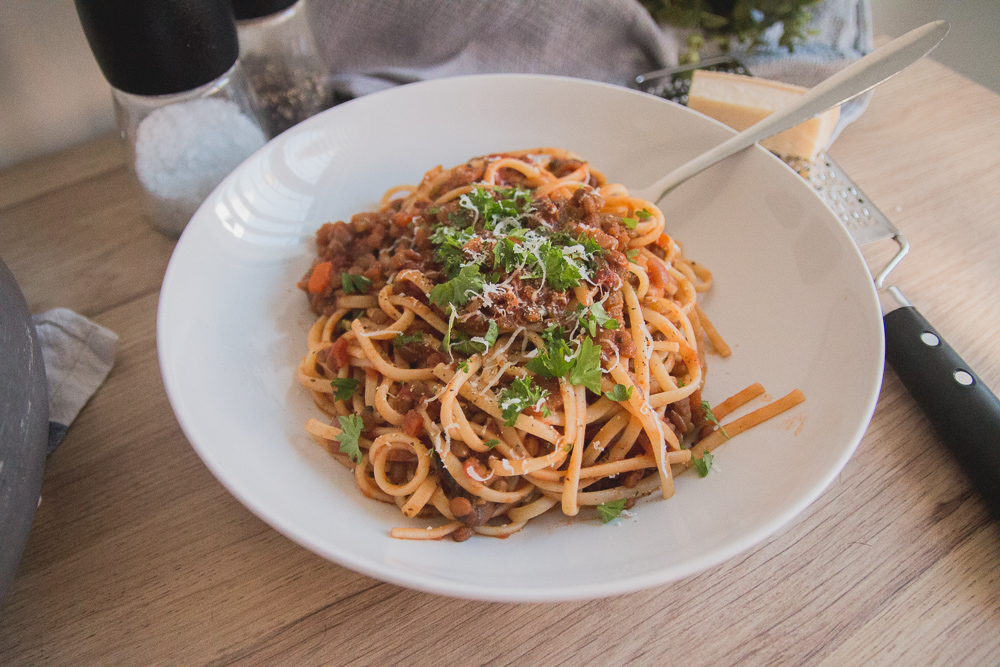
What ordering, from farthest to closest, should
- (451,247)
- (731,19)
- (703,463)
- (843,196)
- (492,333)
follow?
(731,19)
(843,196)
(451,247)
(492,333)
(703,463)

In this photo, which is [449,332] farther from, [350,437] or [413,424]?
[350,437]

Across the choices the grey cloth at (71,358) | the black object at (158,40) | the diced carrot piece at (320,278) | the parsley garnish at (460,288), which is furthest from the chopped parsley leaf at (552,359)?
the black object at (158,40)

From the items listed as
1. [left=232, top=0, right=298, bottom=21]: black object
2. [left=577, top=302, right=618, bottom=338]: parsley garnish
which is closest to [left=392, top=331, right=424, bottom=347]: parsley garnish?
[left=577, top=302, right=618, bottom=338]: parsley garnish

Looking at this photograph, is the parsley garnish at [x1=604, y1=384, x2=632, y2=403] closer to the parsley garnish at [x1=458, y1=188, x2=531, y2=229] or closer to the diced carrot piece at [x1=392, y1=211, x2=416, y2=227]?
the parsley garnish at [x1=458, y1=188, x2=531, y2=229]

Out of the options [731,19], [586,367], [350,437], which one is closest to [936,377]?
[586,367]

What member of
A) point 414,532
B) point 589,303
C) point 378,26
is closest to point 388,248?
point 589,303

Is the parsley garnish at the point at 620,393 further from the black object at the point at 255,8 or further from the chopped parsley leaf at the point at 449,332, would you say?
the black object at the point at 255,8
